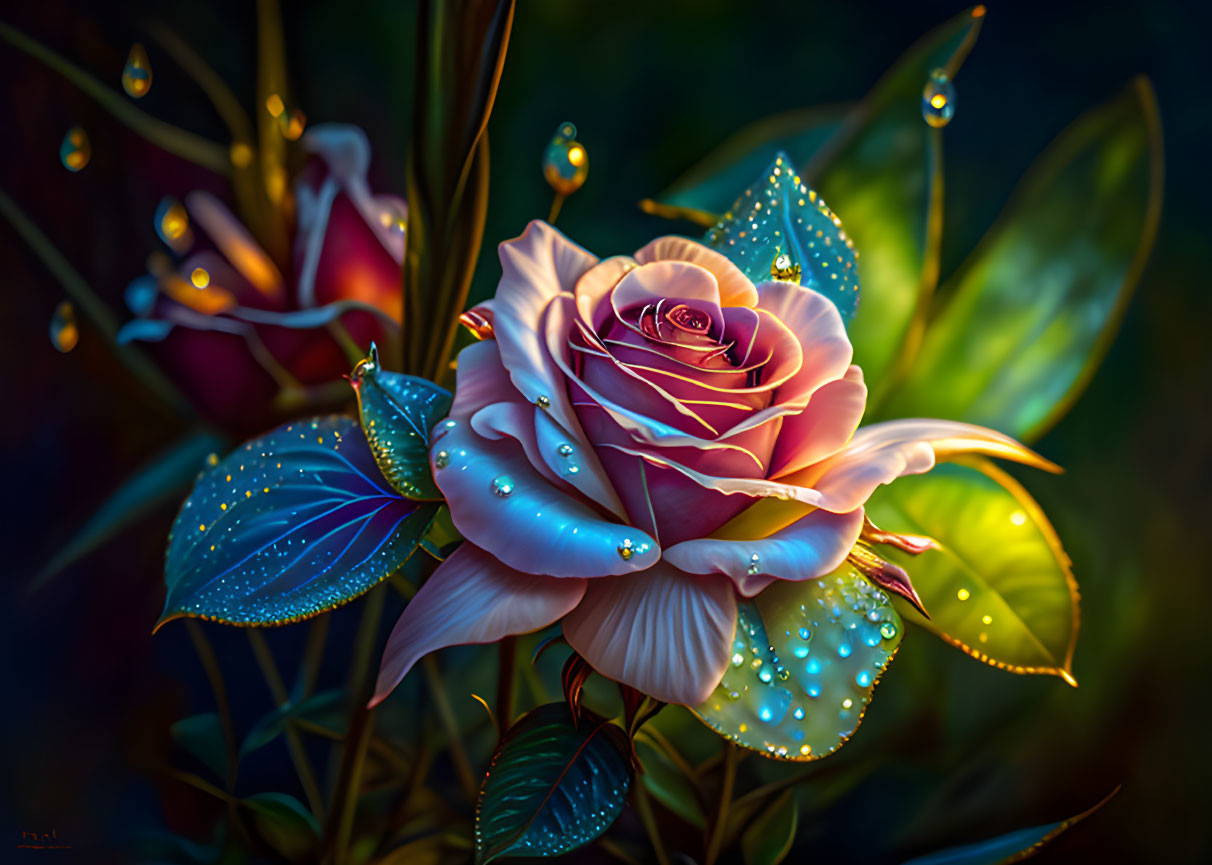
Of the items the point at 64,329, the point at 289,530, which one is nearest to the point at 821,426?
the point at 289,530

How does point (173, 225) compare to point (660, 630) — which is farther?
point (173, 225)

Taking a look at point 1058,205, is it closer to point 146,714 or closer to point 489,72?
point 489,72

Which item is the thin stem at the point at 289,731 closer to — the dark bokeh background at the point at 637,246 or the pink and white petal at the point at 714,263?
the dark bokeh background at the point at 637,246

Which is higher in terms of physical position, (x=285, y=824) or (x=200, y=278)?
(x=200, y=278)

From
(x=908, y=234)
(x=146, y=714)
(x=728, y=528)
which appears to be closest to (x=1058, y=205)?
(x=908, y=234)

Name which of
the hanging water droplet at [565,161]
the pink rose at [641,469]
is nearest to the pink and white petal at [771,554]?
the pink rose at [641,469]

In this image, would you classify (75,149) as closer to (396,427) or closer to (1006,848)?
(396,427)
